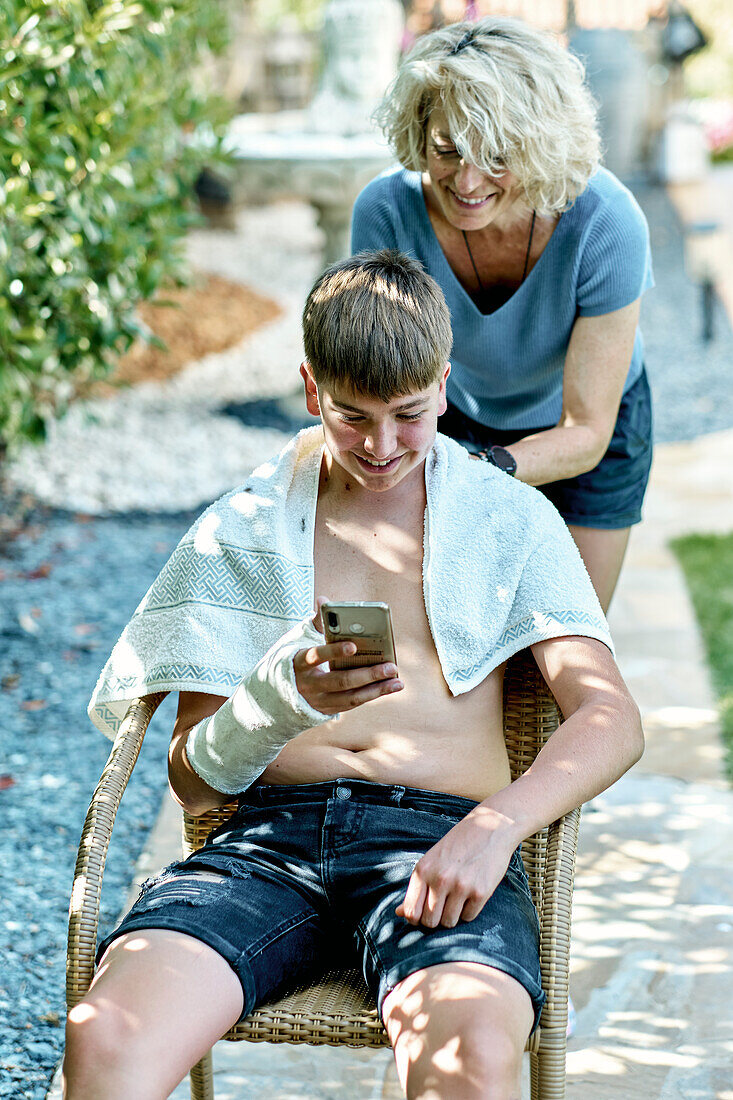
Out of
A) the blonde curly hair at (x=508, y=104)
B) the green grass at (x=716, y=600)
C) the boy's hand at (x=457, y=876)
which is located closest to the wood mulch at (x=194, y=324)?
the green grass at (x=716, y=600)

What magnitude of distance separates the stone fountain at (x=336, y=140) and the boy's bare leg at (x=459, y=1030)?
5.10m

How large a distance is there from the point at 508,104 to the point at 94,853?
1.50 meters

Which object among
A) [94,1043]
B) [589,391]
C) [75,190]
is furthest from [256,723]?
[75,190]

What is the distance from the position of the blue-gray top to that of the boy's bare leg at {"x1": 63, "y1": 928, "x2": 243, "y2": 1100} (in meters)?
1.43

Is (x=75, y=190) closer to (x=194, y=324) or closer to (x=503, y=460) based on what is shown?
(x=503, y=460)

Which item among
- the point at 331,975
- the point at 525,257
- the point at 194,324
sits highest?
the point at 525,257

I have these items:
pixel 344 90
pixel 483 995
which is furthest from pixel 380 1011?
pixel 344 90

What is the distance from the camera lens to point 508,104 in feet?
7.07

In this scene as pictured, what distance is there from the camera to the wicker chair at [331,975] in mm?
1678

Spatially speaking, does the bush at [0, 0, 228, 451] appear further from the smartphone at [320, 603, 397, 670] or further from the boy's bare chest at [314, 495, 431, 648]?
the smartphone at [320, 603, 397, 670]

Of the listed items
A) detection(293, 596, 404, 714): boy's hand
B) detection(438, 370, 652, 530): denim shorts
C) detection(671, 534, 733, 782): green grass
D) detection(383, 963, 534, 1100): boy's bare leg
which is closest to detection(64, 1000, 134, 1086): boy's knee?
detection(383, 963, 534, 1100): boy's bare leg

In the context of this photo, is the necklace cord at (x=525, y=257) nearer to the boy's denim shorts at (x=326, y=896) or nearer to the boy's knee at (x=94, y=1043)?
the boy's denim shorts at (x=326, y=896)

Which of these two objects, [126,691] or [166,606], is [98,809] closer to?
[126,691]

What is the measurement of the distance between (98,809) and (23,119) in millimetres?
3046
